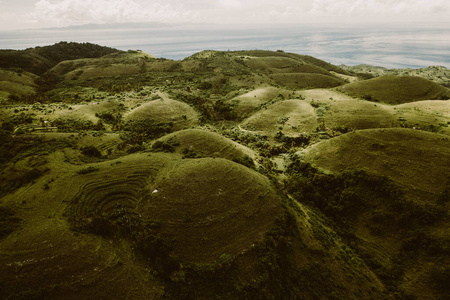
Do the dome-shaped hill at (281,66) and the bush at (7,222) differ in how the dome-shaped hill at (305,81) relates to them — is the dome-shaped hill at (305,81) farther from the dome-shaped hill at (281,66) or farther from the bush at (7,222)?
the bush at (7,222)

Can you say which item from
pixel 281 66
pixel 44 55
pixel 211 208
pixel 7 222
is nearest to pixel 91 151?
pixel 7 222

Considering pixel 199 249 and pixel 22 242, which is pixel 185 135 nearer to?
pixel 199 249

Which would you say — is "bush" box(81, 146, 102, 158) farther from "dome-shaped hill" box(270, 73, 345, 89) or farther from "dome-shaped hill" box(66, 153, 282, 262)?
"dome-shaped hill" box(270, 73, 345, 89)

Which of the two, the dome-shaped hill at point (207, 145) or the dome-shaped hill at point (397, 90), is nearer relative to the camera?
the dome-shaped hill at point (207, 145)

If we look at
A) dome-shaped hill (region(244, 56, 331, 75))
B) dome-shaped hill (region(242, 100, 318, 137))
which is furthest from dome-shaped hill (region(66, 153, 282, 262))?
dome-shaped hill (region(244, 56, 331, 75))

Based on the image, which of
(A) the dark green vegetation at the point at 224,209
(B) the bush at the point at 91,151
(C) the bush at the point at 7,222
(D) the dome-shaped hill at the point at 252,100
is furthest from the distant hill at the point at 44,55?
(C) the bush at the point at 7,222
